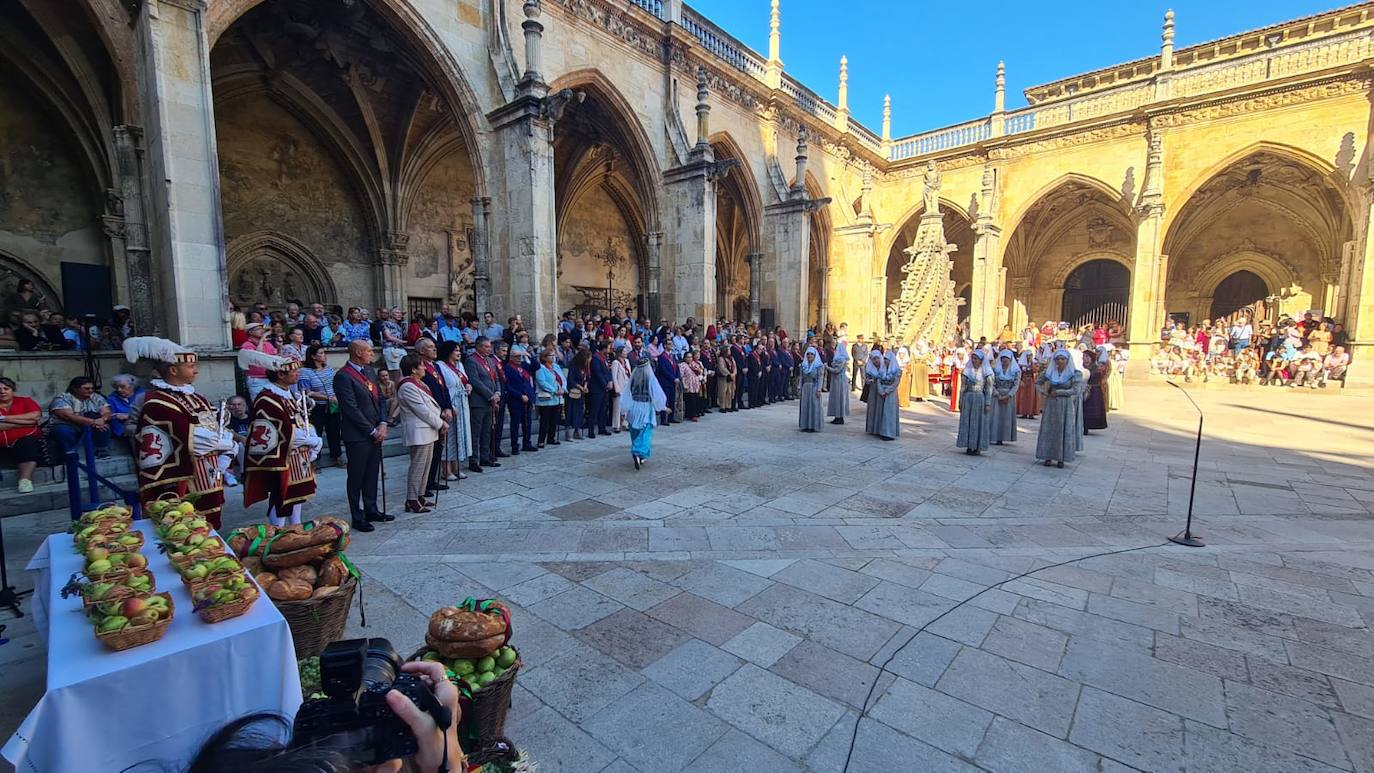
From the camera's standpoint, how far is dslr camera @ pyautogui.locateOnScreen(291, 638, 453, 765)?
4.24 feet

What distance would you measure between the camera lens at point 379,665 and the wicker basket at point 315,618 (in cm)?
127

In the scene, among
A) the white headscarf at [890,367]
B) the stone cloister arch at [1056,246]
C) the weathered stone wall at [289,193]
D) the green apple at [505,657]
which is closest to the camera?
the green apple at [505,657]

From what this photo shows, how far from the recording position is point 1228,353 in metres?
18.9

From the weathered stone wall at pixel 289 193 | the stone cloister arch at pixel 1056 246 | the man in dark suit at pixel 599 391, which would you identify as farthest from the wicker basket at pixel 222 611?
the stone cloister arch at pixel 1056 246

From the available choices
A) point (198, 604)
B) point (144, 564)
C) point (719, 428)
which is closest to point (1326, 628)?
point (198, 604)

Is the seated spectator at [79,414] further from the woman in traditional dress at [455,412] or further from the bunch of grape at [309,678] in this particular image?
the bunch of grape at [309,678]

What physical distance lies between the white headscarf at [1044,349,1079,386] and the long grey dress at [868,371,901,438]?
211 cm

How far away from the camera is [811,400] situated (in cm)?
998

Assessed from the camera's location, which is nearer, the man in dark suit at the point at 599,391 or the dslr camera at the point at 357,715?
the dslr camera at the point at 357,715

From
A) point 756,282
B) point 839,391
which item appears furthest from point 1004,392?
point 756,282

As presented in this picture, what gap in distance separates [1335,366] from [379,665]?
24.1 metres

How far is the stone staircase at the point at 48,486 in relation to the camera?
5.50 m

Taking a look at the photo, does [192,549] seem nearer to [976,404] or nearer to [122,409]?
[122,409]

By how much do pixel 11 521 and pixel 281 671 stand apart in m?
5.76
